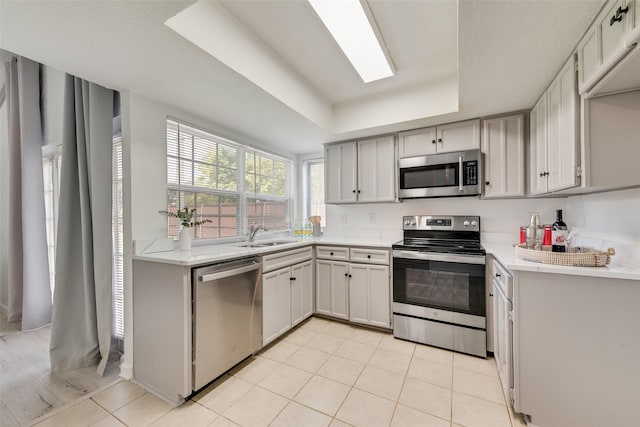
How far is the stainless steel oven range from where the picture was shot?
7.23ft

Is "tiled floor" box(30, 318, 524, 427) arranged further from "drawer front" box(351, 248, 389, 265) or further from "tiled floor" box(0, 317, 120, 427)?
"drawer front" box(351, 248, 389, 265)

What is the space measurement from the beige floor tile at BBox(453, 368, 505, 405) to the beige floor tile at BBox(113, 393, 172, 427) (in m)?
1.99

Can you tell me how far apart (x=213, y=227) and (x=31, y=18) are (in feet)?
6.04

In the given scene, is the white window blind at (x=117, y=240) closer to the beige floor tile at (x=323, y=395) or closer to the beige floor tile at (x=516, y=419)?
the beige floor tile at (x=323, y=395)

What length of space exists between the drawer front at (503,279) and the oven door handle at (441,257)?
0.14 m

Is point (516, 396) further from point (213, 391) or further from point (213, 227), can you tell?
point (213, 227)

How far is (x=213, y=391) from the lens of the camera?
70.6 inches

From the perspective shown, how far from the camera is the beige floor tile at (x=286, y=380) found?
5.86ft

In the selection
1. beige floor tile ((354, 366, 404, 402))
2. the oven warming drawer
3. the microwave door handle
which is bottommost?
beige floor tile ((354, 366, 404, 402))

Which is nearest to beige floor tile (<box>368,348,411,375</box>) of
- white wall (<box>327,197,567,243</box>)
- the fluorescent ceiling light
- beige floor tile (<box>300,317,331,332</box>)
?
beige floor tile (<box>300,317,331,332</box>)

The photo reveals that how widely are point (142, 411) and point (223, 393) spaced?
484 mm

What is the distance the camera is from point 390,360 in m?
2.16

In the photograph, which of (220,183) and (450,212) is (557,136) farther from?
(220,183)

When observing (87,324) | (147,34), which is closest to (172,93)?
(147,34)
